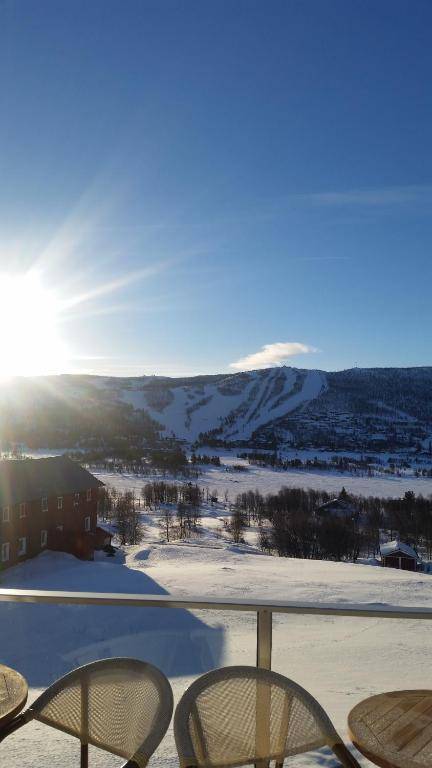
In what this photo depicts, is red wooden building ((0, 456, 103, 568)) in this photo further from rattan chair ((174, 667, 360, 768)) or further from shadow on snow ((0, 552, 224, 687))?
rattan chair ((174, 667, 360, 768))

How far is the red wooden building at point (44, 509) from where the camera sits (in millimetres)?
21656

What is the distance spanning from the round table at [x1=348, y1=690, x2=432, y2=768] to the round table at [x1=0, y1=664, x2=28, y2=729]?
1199 millimetres

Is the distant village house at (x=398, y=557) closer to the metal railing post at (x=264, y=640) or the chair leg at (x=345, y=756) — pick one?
the metal railing post at (x=264, y=640)

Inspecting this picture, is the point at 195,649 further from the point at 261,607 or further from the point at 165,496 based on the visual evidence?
the point at 165,496

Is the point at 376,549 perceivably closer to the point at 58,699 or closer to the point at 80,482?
the point at 80,482

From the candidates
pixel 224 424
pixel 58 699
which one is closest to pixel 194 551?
pixel 58 699

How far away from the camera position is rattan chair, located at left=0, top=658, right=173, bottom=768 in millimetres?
1956

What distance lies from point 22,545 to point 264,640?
71.6ft

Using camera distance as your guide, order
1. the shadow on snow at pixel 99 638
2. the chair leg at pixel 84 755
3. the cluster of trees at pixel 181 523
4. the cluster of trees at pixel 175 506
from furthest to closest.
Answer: the cluster of trees at pixel 175 506
the cluster of trees at pixel 181 523
the shadow on snow at pixel 99 638
the chair leg at pixel 84 755

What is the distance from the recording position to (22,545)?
72.1ft

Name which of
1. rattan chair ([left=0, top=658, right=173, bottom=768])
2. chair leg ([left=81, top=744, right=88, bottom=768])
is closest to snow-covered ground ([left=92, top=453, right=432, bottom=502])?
chair leg ([left=81, top=744, right=88, bottom=768])

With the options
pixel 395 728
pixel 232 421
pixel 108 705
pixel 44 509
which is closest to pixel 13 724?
pixel 108 705

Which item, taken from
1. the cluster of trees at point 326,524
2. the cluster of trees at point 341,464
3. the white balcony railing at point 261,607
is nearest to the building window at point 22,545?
the cluster of trees at point 326,524

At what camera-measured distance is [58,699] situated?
2.06 metres
